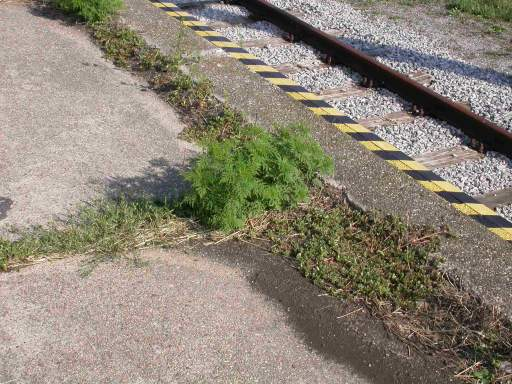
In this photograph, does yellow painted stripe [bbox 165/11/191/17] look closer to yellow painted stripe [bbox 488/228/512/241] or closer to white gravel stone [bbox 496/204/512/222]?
white gravel stone [bbox 496/204/512/222]

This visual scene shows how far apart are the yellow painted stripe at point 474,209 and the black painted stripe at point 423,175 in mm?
452

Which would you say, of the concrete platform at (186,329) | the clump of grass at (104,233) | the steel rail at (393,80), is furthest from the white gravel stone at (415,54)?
the clump of grass at (104,233)

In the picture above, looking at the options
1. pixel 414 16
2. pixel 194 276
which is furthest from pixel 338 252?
pixel 414 16

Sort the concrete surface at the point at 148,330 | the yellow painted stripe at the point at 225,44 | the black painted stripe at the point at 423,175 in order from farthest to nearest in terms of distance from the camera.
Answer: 1. the yellow painted stripe at the point at 225,44
2. the black painted stripe at the point at 423,175
3. the concrete surface at the point at 148,330

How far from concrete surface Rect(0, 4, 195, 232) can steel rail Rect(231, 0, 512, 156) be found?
7.95ft

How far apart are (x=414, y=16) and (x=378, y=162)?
15.7ft

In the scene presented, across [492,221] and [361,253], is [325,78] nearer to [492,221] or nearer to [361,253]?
[492,221]

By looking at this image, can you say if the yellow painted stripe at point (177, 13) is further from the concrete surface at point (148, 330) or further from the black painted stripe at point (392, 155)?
the concrete surface at point (148, 330)

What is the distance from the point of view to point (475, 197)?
19.3 feet

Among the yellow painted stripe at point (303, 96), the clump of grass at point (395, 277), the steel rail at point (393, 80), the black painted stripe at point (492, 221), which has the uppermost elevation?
the steel rail at point (393, 80)

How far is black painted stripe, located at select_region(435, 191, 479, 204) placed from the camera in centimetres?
543

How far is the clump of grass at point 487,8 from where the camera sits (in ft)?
31.6

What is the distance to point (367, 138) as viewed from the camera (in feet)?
20.9

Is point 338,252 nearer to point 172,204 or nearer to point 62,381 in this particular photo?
point 172,204
